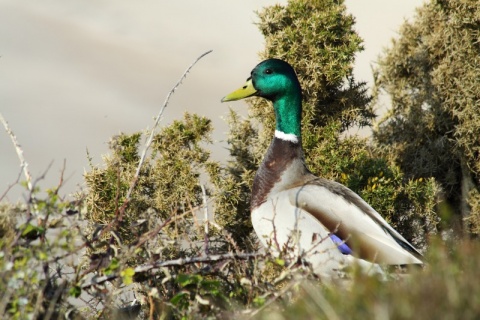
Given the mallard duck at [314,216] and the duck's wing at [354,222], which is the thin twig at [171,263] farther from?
the duck's wing at [354,222]

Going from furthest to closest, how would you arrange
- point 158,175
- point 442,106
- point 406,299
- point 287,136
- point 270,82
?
point 442,106
point 158,175
point 270,82
point 287,136
point 406,299

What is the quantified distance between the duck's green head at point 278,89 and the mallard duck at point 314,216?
0.15 meters

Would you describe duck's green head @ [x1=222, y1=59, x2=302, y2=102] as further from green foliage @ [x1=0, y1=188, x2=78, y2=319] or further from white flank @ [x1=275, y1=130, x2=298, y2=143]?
green foliage @ [x1=0, y1=188, x2=78, y2=319]

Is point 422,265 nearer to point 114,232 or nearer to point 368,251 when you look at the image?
point 368,251

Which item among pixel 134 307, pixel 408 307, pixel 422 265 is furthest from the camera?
pixel 422 265

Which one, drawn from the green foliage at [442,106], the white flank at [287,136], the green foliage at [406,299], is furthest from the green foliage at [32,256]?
the green foliage at [442,106]

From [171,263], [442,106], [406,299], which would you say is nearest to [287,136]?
[171,263]

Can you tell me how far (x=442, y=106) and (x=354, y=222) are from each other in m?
6.94

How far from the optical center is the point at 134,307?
16.7 feet

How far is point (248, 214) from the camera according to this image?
10.1 metres

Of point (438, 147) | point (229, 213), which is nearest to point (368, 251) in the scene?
point (229, 213)

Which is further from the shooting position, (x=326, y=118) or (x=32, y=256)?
(x=326, y=118)

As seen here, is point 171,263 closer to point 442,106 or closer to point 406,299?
point 406,299

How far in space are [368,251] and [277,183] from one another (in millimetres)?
1106
